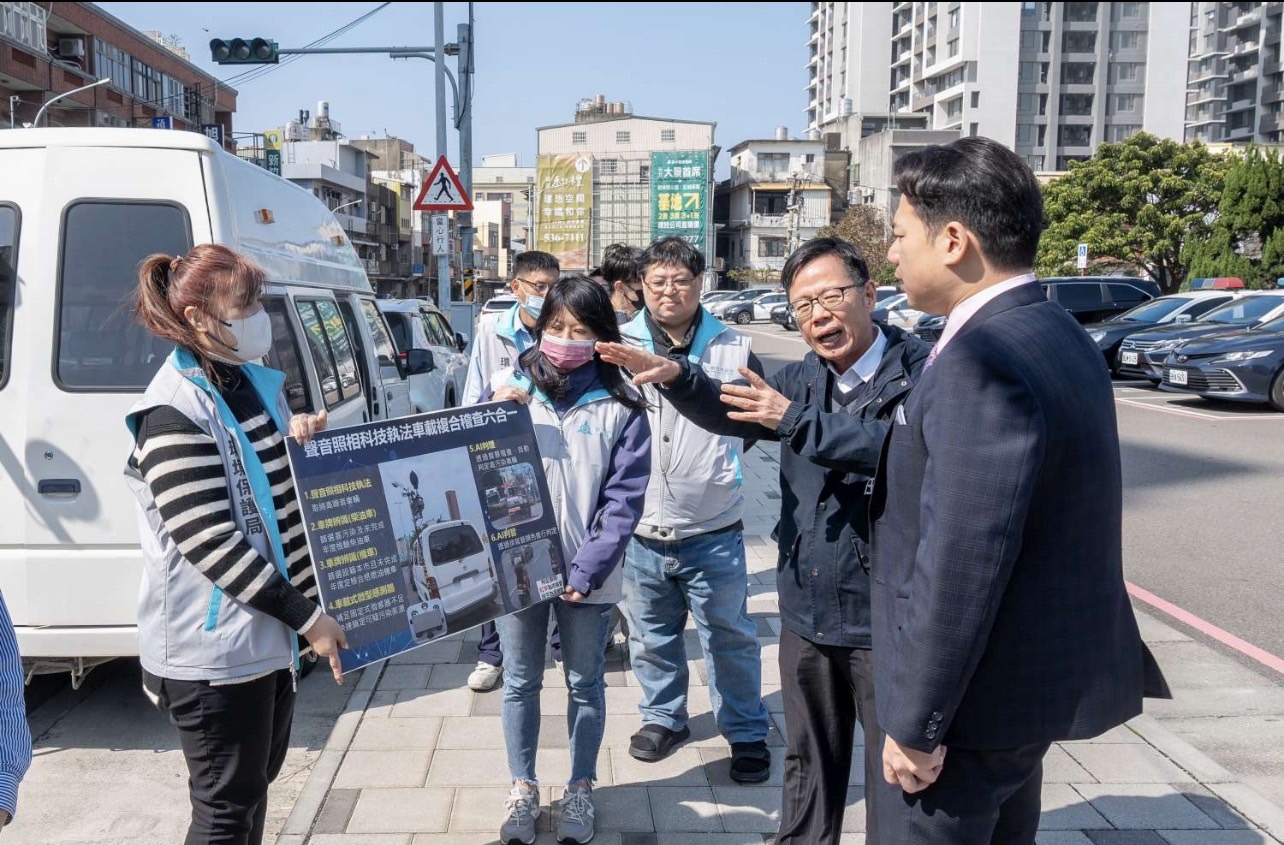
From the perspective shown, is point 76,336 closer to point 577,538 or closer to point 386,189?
point 577,538

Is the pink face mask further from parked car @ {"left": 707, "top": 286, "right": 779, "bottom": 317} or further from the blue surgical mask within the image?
parked car @ {"left": 707, "top": 286, "right": 779, "bottom": 317}

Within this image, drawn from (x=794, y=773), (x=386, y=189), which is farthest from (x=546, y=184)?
(x=794, y=773)

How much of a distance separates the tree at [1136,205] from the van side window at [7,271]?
1403 inches

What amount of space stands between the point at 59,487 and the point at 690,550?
2.44 meters

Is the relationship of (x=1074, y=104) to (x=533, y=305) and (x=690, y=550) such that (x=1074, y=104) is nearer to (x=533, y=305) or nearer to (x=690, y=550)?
(x=533, y=305)

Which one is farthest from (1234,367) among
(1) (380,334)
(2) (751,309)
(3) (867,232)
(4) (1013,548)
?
(3) (867,232)

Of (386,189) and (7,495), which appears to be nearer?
(7,495)

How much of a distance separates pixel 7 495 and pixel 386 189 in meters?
71.0

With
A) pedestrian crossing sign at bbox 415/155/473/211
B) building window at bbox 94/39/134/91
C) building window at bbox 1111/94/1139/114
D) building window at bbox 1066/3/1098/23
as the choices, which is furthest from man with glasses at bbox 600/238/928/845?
building window at bbox 1111/94/1139/114

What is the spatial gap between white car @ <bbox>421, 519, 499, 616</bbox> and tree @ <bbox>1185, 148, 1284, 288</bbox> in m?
32.4

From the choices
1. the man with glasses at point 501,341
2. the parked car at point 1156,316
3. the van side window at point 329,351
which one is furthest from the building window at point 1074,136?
the van side window at point 329,351

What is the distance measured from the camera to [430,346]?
505 inches

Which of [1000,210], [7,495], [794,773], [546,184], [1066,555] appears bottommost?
[794,773]

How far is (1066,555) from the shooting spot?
1877 millimetres
